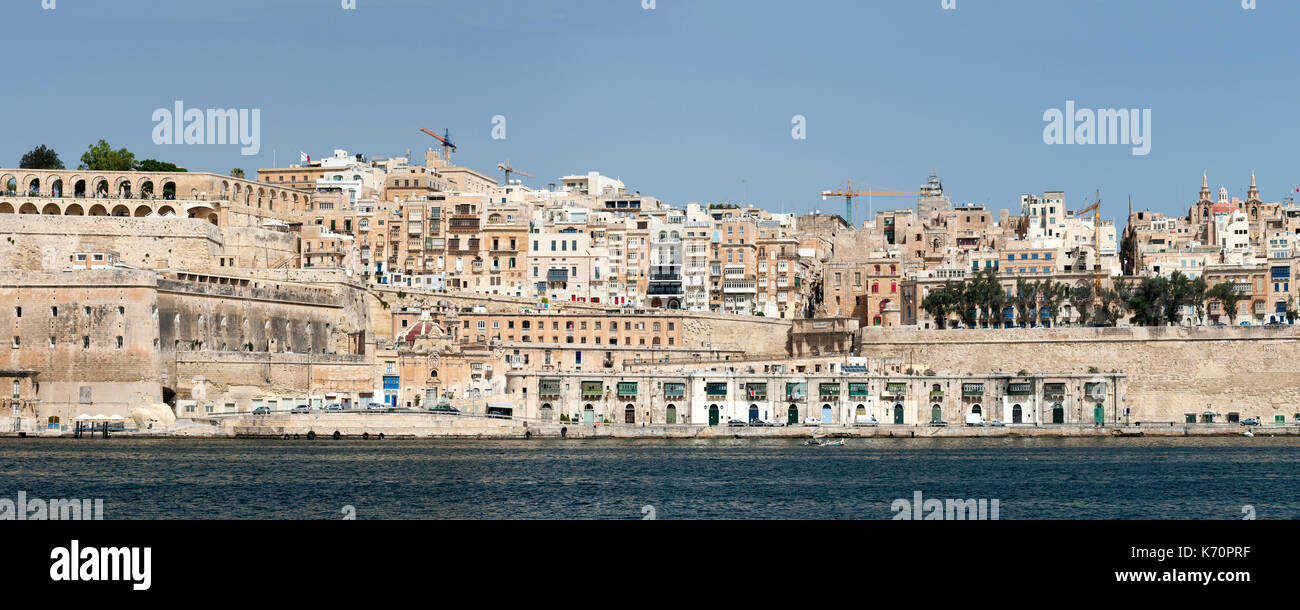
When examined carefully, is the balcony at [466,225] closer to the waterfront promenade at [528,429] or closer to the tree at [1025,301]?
the waterfront promenade at [528,429]

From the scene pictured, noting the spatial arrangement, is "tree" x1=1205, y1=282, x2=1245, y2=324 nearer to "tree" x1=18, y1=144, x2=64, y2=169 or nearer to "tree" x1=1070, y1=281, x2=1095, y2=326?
"tree" x1=1070, y1=281, x2=1095, y2=326

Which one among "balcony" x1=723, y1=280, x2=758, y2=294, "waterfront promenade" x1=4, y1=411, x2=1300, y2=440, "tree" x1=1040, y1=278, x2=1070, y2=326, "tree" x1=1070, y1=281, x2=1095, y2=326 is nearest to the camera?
"waterfront promenade" x1=4, y1=411, x2=1300, y2=440

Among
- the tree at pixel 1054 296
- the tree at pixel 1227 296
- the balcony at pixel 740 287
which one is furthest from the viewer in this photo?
the balcony at pixel 740 287

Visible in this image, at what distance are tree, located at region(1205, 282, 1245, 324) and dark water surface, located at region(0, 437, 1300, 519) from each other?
14813 millimetres

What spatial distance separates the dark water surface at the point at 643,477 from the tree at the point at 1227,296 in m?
14.8

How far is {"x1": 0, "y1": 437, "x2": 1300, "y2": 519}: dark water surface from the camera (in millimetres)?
34500

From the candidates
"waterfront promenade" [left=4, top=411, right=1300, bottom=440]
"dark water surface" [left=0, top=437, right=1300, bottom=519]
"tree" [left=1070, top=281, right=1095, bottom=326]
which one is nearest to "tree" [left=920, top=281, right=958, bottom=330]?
"tree" [left=1070, top=281, right=1095, bottom=326]

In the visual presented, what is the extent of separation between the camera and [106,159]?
3455 inches

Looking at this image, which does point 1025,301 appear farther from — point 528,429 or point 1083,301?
point 528,429

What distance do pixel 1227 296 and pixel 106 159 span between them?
54.9m

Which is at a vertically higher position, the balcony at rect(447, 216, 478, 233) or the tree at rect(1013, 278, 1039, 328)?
the balcony at rect(447, 216, 478, 233)

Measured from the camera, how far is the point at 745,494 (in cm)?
3772

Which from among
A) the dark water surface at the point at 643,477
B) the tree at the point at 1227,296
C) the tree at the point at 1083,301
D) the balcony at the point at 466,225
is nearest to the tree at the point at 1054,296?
the tree at the point at 1083,301

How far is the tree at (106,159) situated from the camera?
287ft
